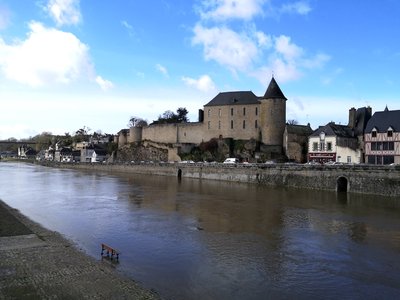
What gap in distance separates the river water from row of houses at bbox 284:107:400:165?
29.2 ft

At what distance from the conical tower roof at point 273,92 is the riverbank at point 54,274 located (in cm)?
3630

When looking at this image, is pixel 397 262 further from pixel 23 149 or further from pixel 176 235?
pixel 23 149

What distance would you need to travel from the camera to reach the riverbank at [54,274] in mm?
7973

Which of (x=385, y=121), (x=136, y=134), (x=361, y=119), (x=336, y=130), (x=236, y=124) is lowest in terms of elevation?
(x=336, y=130)

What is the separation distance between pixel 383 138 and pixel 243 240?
23.2 metres

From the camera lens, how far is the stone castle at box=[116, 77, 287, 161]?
45625 millimetres

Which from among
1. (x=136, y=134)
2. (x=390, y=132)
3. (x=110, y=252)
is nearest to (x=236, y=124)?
(x=390, y=132)

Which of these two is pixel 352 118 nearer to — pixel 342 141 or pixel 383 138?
pixel 342 141

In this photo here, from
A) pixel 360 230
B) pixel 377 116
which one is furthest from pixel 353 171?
pixel 360 230

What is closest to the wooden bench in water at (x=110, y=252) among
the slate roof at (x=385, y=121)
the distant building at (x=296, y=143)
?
the slate roof at (x=385, y=121)

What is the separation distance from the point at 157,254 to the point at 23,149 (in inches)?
5552

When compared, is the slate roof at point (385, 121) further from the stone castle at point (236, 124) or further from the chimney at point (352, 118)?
the stone castle at point (236, 124)

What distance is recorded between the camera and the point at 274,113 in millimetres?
45531

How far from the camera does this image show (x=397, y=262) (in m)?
11.3
